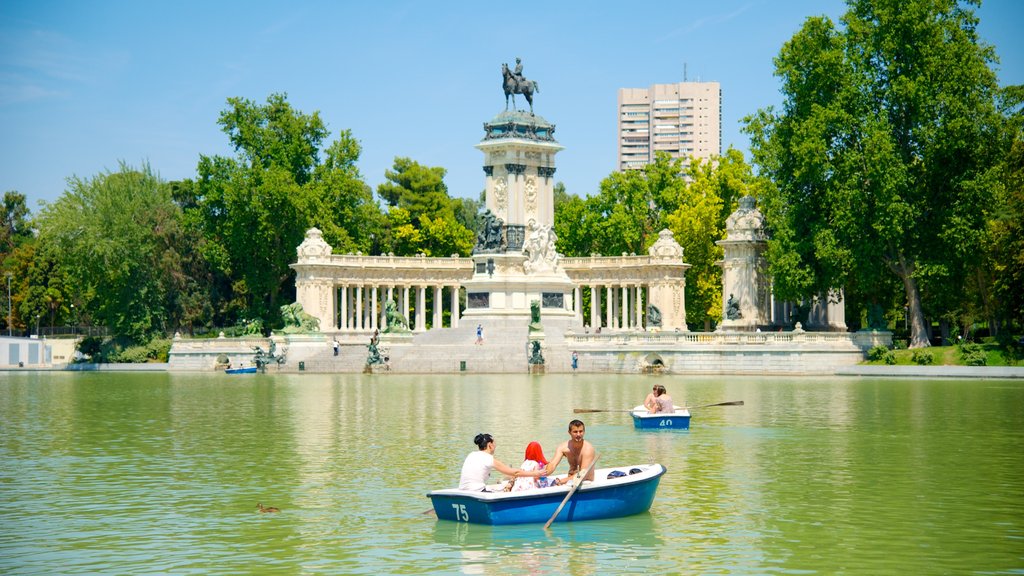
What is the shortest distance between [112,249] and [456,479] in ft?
204

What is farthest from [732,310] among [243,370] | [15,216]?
[15,216]

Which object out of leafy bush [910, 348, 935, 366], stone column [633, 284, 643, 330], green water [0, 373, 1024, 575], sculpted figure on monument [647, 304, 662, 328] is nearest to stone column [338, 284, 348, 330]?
stone column [633, 284, 643, 330]

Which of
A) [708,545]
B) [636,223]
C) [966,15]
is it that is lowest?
[708,545]

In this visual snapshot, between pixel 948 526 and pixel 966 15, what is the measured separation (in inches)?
1919

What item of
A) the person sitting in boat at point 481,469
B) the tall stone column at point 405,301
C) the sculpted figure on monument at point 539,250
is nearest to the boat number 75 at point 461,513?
the person sitting in boat at point 481,469

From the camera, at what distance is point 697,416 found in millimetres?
36688

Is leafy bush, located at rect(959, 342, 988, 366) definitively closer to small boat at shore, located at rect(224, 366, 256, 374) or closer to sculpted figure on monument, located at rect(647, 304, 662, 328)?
sculpted figure on monument, located at rect(647, 304, 662, 328)

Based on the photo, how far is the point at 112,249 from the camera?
3194 inches

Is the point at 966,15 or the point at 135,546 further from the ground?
the point at 966,15

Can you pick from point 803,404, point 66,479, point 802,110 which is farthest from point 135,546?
point 802,110

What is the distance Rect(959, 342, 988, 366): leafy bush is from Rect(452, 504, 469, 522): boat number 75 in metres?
43.0

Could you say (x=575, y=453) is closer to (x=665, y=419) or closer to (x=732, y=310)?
(x=665, y=419)

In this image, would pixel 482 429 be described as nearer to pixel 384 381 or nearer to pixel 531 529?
pixel 531 529

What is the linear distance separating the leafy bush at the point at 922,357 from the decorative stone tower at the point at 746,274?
15330 millimetres
